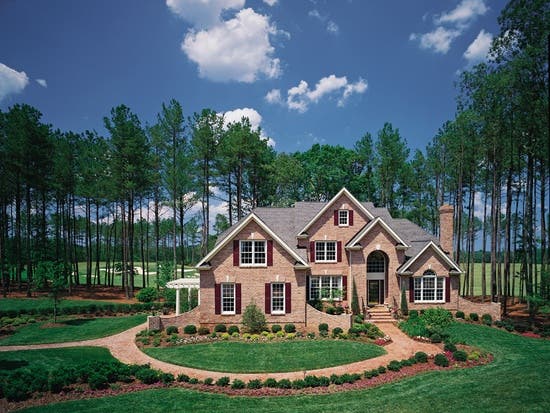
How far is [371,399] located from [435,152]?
3835cm

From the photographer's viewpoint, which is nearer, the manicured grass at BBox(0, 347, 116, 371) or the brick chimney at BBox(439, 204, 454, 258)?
the manicured grass at BBox(0, 347, 116, 371)

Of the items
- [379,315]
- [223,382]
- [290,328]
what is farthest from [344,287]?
[223,382]

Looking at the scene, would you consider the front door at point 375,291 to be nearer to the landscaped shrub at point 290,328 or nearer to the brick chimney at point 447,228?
the brick chimney at point 447,228

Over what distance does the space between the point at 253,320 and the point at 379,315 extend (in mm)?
10546

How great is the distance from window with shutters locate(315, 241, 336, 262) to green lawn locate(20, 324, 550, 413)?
13.5 meters

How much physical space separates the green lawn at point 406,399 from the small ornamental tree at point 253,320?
8.42 metres

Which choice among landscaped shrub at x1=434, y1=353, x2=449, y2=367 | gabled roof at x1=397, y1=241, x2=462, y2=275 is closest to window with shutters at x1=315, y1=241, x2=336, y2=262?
gabled roof at x1=397, y1=241, x2=462, y2=275

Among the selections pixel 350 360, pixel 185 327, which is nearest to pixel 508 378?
pixel 350 360

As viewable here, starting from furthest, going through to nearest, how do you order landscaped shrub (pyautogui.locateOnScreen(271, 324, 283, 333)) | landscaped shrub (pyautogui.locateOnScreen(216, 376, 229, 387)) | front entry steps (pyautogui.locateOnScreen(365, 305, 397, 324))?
front entry steps (pyautogui.locateOnScreen(365, 305, 397, 324)), landscaped shrub (pyautogui.locateOnScreen(271, 324, 283, 333)), landscaped shrub (pyautogui.locateOnScreen(216, 376, 229, 387))

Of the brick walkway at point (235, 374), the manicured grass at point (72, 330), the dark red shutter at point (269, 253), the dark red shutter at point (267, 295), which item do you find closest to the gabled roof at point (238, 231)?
the dark red shutter at point (269, 253)

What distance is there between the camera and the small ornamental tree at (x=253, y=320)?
73.3ft

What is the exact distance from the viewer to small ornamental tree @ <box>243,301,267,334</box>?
22.3 m

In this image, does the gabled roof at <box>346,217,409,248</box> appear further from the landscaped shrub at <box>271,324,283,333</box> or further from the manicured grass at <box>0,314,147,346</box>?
the manicured grass at <box>0,314,147,346</box>

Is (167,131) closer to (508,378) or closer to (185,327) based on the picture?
(185,327)
